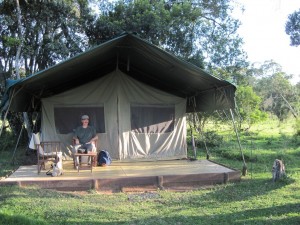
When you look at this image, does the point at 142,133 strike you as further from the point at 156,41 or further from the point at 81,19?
the point at 81,19

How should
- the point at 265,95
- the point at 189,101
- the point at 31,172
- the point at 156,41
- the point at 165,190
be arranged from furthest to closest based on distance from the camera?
the point at 265,95
the point at 156,41
the point at 189,101
the point at 31,172
the point at 165,190

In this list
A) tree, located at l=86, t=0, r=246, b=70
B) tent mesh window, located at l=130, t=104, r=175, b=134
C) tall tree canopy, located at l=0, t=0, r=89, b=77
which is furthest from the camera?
tall tree canopy, located at l=0, t=0, r=89, b=77

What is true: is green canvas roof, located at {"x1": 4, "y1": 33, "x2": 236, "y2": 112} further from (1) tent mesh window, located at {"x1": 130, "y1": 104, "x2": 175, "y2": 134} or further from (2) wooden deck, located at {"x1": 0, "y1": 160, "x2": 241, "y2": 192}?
(2) wooden deck, located at {"x1": 0, "y1": 160, "x2": 241, "y2": 192}

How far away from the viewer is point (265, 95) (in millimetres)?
29328

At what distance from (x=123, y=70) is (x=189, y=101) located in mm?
1868

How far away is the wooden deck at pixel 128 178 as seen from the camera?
19.5ft

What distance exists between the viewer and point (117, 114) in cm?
873

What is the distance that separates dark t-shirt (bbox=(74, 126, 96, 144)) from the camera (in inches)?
300

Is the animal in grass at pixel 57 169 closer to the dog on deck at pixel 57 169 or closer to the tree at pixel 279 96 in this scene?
the dog on deck at pixel 57 169

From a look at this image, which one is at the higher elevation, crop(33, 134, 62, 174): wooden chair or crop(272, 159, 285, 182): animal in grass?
crop(33, 134, 62, 174): wooden chair

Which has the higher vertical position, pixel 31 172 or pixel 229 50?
pixel 229 50

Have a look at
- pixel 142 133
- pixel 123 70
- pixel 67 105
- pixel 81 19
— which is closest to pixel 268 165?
pixel 142 133

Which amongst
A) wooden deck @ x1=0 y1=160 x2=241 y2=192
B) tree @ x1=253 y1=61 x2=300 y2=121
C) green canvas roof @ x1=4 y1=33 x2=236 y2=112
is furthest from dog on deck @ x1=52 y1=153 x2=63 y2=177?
tree @ x1=253 y1=61 x2=300 y2=121

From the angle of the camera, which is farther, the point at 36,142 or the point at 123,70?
the point at 123,70
